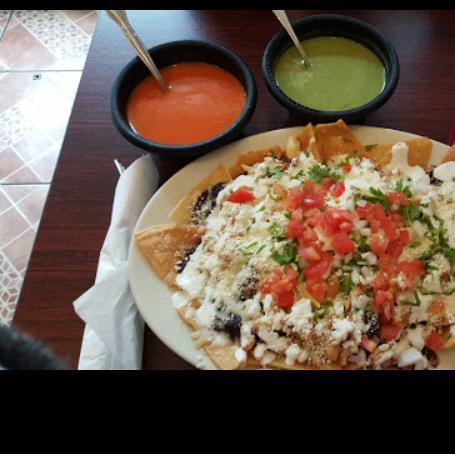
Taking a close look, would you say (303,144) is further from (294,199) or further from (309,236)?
(309,236)

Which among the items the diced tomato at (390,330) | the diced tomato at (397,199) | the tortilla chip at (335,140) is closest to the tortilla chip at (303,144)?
the tortilla chip at (335,140)

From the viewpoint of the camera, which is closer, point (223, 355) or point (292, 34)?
point (223, 355)

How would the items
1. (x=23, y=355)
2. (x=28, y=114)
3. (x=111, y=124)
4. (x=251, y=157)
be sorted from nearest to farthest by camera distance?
(x=23, y=355) < (x=251, y=157) < (x=111, y=124) < (x=28, y=114)

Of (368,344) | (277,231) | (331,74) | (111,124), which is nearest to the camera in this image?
(368,344)

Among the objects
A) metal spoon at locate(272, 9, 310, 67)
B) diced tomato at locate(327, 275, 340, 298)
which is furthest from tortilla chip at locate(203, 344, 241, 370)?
metal spoon at locate(272, 9, 310, 67)

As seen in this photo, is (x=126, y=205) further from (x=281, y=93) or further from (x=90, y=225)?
(x=281, y=93)

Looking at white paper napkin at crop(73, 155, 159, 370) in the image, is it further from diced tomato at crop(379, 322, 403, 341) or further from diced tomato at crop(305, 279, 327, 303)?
diced tomato at crop(379, 322, 403, 341)

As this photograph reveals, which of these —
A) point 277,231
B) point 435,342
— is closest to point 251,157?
point 277,231
